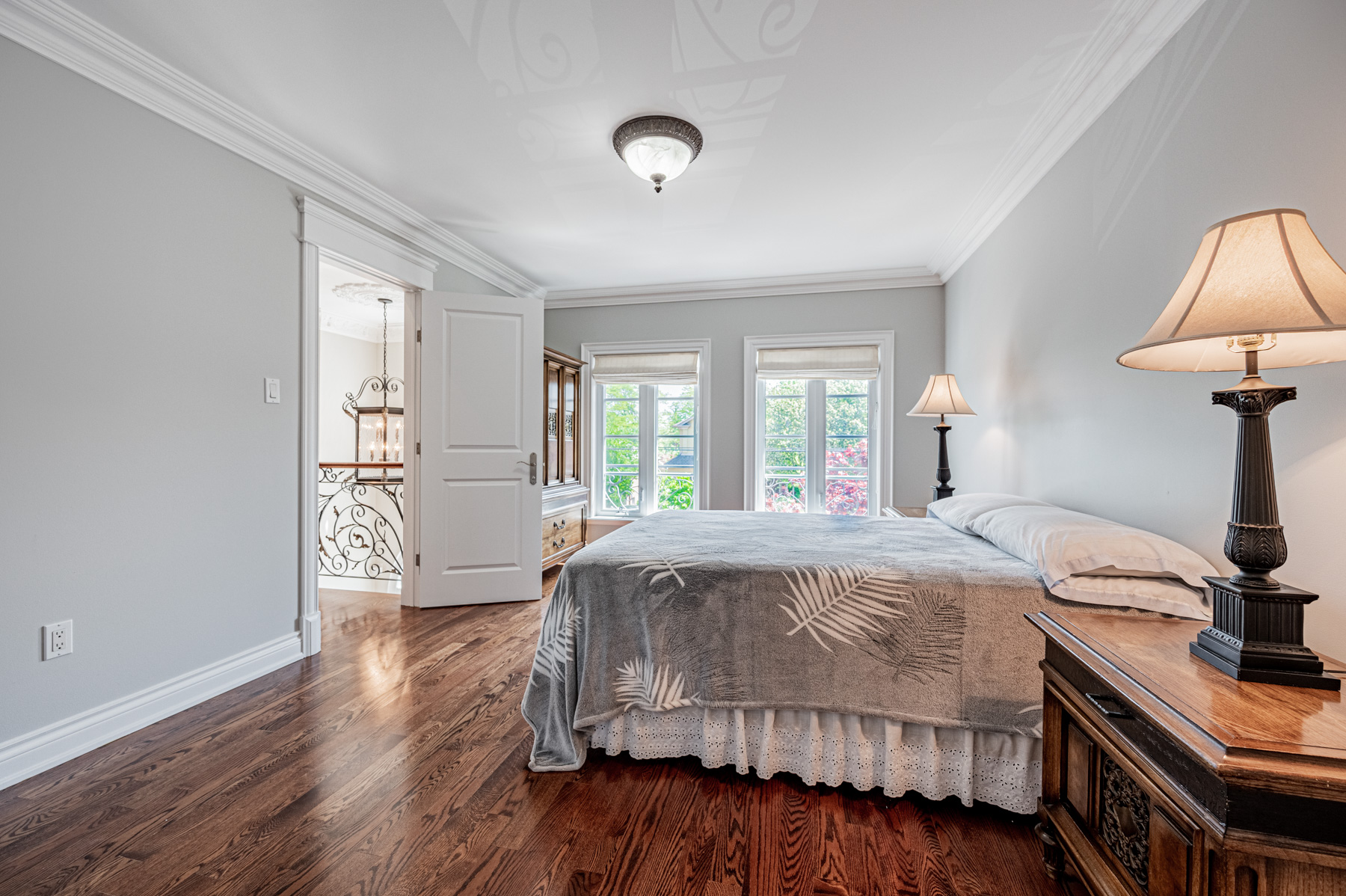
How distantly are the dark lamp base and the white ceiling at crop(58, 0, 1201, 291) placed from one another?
1761 millimetres

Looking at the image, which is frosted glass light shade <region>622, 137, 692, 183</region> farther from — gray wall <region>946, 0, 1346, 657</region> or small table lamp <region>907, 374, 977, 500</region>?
small table lamp <region>907, 374, 977, 500</region>

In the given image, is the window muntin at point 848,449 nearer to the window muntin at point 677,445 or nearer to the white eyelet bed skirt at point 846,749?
the window muntin at point 677,445

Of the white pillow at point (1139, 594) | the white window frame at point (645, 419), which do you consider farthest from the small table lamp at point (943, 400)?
the white window frame at point (645, 419)

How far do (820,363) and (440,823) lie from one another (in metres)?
3.96

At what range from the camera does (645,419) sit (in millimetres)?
5082

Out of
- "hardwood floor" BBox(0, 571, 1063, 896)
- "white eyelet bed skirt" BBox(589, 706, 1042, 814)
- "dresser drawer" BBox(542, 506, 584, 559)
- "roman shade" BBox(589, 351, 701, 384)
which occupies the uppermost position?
"roman shade" BBox(589, 351, 701, 384)

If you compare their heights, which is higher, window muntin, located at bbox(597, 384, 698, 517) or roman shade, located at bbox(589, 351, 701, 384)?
roman shade, located at bbox(589, 351, 701, 384)

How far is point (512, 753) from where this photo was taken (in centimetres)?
188

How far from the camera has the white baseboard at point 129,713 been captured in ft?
5.79

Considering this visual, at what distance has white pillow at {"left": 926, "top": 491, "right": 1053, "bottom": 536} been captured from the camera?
2164 mm

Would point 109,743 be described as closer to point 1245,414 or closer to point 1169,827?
point 1169,827

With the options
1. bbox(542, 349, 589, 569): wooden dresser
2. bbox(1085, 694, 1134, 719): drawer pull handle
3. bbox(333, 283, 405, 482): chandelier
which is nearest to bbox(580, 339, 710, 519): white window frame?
bbox(542, 349, 589, 569): wooden dresser

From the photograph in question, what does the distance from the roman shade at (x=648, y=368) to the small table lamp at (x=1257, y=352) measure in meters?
3.97

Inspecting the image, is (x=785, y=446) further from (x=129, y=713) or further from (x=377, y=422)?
(x=377, y=422)
